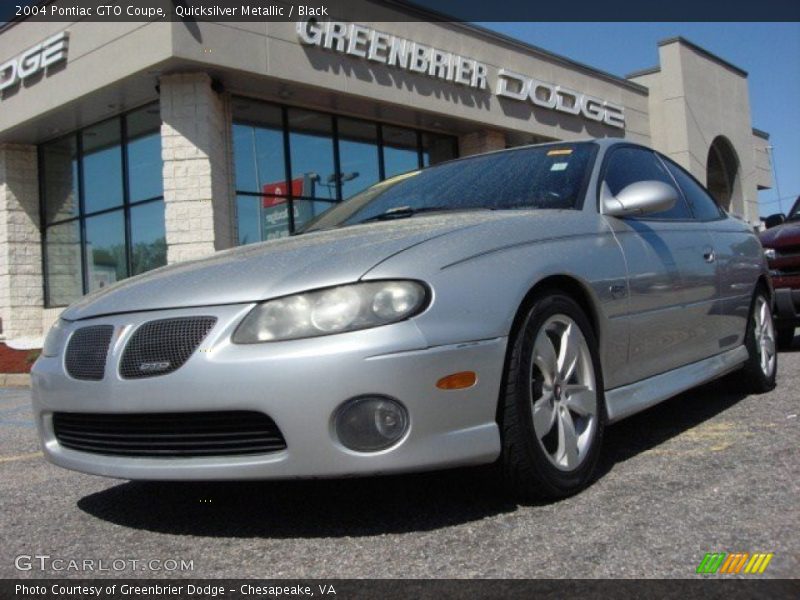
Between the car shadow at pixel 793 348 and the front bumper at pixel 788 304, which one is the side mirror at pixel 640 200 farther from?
the car shadow at pixel 793 348

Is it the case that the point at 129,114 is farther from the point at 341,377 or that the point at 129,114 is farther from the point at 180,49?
the point at 341,377

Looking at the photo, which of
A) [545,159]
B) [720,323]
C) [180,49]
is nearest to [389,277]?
[545,159]

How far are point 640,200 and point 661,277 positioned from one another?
0.39 m

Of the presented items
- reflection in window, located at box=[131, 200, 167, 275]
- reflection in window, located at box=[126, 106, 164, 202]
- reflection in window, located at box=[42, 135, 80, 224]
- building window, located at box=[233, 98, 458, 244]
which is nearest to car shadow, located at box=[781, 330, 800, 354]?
building window, located at box=[233, 98, 458, 244]

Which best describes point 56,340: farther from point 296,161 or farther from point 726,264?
point 296,161

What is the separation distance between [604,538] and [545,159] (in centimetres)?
200

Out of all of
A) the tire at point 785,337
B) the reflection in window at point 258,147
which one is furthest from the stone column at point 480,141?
the tire at point 785,337

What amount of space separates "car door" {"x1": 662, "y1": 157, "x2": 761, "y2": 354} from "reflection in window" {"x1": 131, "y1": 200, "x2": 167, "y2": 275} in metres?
9.74

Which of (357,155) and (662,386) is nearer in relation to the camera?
(662,386)

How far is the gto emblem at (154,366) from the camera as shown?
262 centimetres

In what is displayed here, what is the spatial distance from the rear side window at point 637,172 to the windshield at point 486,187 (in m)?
0.16

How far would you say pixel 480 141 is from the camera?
16344mm

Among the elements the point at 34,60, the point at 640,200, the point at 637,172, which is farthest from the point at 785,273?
the point at 34,60

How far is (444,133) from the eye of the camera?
646 inches
